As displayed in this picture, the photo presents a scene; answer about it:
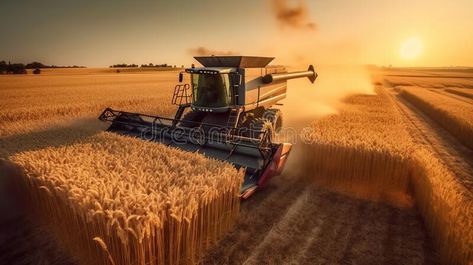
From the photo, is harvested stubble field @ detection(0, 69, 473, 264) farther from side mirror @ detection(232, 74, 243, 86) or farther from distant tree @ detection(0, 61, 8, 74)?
distant tree @ detection(0, 61, 8, 74)

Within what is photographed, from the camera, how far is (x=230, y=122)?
7.69m

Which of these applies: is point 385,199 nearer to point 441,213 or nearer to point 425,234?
point 425,234

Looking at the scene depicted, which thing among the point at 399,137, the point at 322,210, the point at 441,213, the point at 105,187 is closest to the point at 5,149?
A: the point at 105,187

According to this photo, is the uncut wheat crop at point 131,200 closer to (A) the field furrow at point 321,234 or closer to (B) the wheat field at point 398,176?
(A) the field furrow at point 321,234

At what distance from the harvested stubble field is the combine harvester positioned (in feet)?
2.82

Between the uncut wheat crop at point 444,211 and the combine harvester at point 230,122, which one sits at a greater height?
the combine harvester at point 230,122

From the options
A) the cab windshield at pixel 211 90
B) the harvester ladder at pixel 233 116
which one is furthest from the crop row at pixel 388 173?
the cab windshield at pixel 211 90

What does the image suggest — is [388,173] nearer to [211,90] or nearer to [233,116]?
[233,116]

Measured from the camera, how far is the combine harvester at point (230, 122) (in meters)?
5.76

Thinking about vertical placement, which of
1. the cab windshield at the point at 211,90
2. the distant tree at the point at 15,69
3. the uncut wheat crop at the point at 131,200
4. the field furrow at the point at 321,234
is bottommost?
the field furrow at the point at 321,234

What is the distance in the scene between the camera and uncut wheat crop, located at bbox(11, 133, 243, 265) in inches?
111

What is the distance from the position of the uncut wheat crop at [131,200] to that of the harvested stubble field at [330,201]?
41 mm

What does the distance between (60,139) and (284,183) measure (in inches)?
199

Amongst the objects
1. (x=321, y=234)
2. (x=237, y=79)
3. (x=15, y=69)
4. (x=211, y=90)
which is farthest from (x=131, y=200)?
(x=15, y=69)
